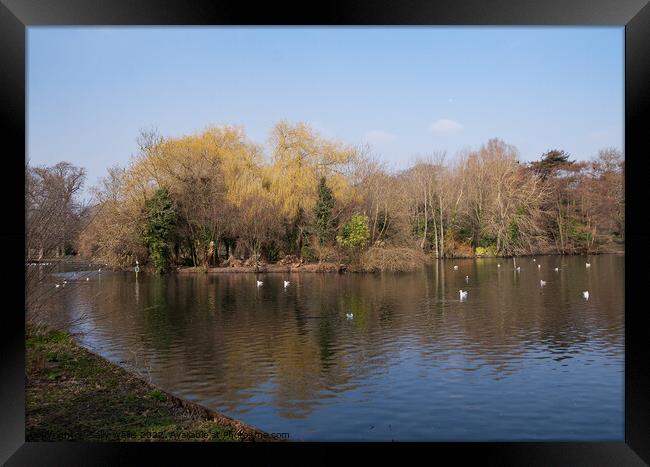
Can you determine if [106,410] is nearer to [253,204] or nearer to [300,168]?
[253,204]

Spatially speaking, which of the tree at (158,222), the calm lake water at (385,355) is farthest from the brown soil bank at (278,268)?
the calm lake water at (385,355)

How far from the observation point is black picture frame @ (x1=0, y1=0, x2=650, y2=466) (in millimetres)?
4184

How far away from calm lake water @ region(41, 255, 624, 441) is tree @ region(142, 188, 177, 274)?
611 centimetres

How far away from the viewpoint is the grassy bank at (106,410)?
15.8ft

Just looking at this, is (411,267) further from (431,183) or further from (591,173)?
(591,173)

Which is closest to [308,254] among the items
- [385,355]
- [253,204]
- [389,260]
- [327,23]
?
[253,204]

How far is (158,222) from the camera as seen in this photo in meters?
22.3

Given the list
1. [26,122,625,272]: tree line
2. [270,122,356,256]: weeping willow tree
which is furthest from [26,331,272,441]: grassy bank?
[270,122,356,256]: weeping willow tree

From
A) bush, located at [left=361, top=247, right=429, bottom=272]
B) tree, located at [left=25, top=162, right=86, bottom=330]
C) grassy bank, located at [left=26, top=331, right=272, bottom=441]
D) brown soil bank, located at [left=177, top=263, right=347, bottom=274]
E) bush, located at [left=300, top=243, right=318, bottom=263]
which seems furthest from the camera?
bush, located at [left=300, top=243, right=318, bottom=263]

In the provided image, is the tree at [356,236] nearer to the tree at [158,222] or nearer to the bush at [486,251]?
the tree at [158,222]

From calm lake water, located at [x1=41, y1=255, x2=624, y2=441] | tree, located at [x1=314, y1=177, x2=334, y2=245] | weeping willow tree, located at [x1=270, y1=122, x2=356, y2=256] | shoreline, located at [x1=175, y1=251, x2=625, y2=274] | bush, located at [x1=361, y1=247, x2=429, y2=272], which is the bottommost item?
calm lake water, located at [x1=41, y1=255, x2=624, y2=441]

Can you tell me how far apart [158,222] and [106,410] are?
57.1 feet

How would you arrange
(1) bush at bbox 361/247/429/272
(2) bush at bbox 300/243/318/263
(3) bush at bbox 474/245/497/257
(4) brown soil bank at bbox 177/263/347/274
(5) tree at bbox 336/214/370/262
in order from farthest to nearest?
(3) bush at bbox 474/245/497/257, (2) bush at bbox 300/243/318/263, (4) brown soil bank at bbox 177/263/347/274, (5) tree at bbox 336/214/370/262, (1) bush at bbox 361/247/429/272

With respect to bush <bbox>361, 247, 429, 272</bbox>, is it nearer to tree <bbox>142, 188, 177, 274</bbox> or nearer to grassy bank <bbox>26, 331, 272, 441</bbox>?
tree <bbox>142, 188, 177, 274</bbox>
